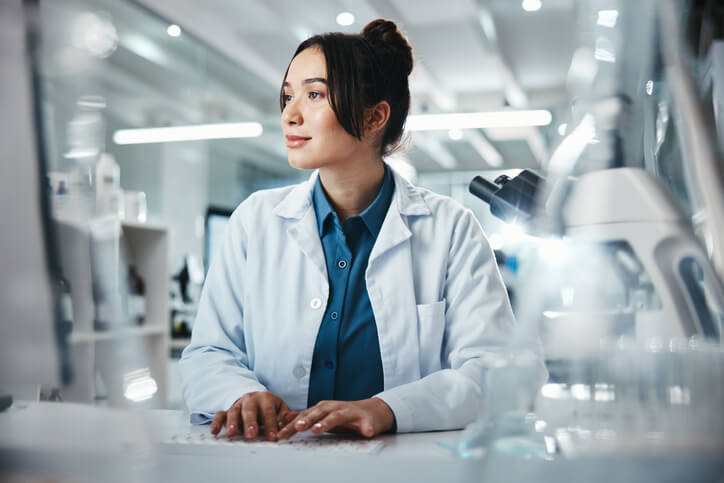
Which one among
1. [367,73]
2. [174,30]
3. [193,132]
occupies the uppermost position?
[174,30]

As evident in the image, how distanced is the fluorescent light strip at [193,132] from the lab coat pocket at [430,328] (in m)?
4.04

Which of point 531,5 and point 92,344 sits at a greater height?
point 531,5

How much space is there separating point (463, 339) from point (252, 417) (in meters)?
0.43

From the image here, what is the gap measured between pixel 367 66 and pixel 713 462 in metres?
0.96

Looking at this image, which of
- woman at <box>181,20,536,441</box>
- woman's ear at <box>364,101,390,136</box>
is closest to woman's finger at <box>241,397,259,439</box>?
woman at <box>181,20,536,441</box>

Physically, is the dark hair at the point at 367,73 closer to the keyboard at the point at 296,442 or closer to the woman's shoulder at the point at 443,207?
the woman's shoulder at the point at 443,207

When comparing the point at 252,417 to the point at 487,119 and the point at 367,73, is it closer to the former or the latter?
the point at 367,73

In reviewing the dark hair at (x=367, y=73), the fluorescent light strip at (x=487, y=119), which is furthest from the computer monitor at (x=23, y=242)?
the fluorescent light strip at (x=487, y=119)

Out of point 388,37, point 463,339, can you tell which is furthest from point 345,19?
point 463,339

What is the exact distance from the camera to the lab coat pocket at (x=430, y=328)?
3.61ft

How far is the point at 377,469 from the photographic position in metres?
0.43

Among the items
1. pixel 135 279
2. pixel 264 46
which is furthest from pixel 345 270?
pixel 264 46

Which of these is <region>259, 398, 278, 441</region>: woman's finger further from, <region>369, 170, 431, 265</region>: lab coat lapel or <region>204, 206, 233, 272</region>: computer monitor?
<region>204, 206, 233, 272</region>: computer monitor

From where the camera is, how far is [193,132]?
5.00 meters
